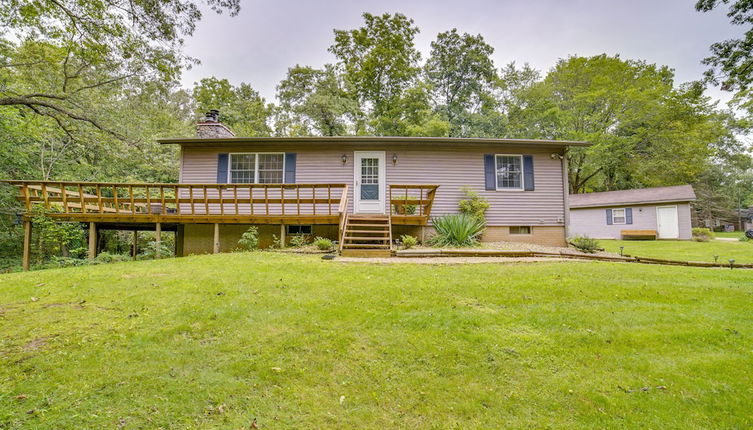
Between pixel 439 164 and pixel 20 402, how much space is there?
9.63 meters

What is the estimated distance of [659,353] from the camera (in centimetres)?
275

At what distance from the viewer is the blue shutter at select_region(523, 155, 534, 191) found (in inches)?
399

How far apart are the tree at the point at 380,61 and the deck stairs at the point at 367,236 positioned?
1321 cm

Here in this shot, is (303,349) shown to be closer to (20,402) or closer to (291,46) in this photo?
(20,402)

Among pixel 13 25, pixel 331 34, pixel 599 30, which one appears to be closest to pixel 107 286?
pixel 13 25

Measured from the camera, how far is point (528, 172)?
1020 cm

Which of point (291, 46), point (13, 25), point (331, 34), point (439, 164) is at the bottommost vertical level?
point (439, 164)

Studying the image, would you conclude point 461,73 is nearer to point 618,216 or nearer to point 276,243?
point 618,216

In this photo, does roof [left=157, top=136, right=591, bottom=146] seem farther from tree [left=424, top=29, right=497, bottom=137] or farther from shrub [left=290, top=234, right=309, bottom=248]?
tree [left=424, top=29, right=497, bottom=137]

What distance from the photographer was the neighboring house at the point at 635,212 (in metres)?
16.2

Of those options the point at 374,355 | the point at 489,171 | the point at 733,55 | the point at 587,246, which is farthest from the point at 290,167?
the point at 733,55

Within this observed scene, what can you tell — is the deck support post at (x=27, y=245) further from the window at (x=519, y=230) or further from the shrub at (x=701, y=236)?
the shrub at (x=701, y=236)

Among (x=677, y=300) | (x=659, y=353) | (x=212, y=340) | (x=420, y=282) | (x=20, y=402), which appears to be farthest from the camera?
(x=420, y=282)

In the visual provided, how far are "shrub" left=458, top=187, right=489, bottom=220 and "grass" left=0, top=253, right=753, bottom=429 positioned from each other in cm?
491
